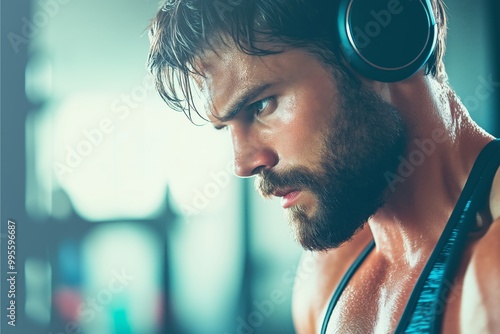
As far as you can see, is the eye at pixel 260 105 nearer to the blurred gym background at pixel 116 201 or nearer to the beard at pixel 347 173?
the beard at pixel 347 173

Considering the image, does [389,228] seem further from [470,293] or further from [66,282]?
[66,282]

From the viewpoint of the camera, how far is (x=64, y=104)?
1.27 meters

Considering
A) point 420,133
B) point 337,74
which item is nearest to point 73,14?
point 337,74

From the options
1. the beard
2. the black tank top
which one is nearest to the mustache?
the beard

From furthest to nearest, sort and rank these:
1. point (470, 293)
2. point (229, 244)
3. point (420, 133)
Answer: point (229, 244) < point (420, 133) < point (470, 293)

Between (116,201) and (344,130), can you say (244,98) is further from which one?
(116,201)

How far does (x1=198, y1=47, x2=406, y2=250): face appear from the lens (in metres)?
0.91

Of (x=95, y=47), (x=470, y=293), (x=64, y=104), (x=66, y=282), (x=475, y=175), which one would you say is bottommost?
(x=66, y=282)

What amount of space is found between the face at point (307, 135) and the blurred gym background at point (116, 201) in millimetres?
279

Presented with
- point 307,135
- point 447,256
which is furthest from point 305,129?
point 447,256

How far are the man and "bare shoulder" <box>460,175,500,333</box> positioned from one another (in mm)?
53

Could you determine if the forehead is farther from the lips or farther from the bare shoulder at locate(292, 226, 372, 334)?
the bare shoulder at locate(292, 226, 372, 334)

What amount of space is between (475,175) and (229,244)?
55cm

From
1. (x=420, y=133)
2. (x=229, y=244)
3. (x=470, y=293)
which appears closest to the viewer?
(x=470, y=293)
